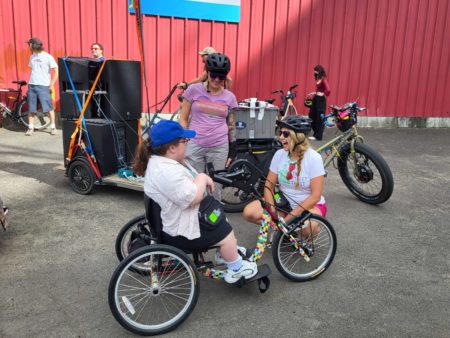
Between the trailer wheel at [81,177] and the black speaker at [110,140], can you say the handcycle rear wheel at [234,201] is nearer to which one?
the black speaker at [110,140]

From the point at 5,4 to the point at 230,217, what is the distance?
725cm

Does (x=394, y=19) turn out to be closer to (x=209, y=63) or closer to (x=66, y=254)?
(x=209, y=63)

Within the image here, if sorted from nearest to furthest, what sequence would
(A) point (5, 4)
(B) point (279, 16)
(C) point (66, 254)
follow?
(C) point (66, 254) → (A) point (5, 4) → (B) point (279, 16)

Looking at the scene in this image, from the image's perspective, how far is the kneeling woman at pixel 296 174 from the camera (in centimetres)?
381

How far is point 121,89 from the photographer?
18.5ft

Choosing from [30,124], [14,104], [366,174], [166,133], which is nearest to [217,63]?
[166,133]

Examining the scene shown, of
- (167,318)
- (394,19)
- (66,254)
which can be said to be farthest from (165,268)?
(394,19)

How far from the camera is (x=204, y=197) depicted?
3059 mm

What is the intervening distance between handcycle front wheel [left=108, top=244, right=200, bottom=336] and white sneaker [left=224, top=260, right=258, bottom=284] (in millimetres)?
295

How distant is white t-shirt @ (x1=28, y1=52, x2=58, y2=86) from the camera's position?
888cm

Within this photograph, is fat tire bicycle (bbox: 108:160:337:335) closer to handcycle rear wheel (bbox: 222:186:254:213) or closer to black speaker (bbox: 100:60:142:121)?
handcycle rear wheel (bbox: 222:186:254:213)

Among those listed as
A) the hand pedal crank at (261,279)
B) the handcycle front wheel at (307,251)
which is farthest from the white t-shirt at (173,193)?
the handcycle front wheel at (307,251)

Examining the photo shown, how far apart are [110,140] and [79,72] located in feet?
3.10

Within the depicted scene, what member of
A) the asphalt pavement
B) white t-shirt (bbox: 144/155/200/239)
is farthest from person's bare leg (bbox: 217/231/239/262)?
the asphalt pavement
